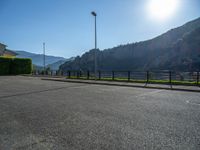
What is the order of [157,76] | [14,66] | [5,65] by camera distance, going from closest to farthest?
[157,76]
[5,65]
[14,66]

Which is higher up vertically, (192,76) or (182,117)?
(192,76)

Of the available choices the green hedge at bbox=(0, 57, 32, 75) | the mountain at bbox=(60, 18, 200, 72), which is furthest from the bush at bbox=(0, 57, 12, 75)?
the mountain at bbox=(60, 18, 200, 72)

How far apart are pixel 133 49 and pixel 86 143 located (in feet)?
435

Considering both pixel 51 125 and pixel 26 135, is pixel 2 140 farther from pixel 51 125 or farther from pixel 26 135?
pixel 51 125

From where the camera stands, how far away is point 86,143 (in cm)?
373

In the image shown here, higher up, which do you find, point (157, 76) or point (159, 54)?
point (159, 54)

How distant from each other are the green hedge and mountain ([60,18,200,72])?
60.2 m

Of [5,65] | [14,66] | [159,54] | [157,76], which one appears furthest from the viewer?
[159,54]

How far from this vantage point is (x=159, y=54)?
11081 centimetres

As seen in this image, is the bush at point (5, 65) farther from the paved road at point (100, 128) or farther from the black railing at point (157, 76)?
the paved road at point (100, 128)

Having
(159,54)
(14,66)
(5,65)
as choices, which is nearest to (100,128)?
(5,65)

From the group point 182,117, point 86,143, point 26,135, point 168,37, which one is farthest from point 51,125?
point 168,37

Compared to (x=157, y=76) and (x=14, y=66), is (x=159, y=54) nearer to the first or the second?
(x=14, y=66)

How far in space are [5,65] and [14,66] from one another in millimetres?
1963
